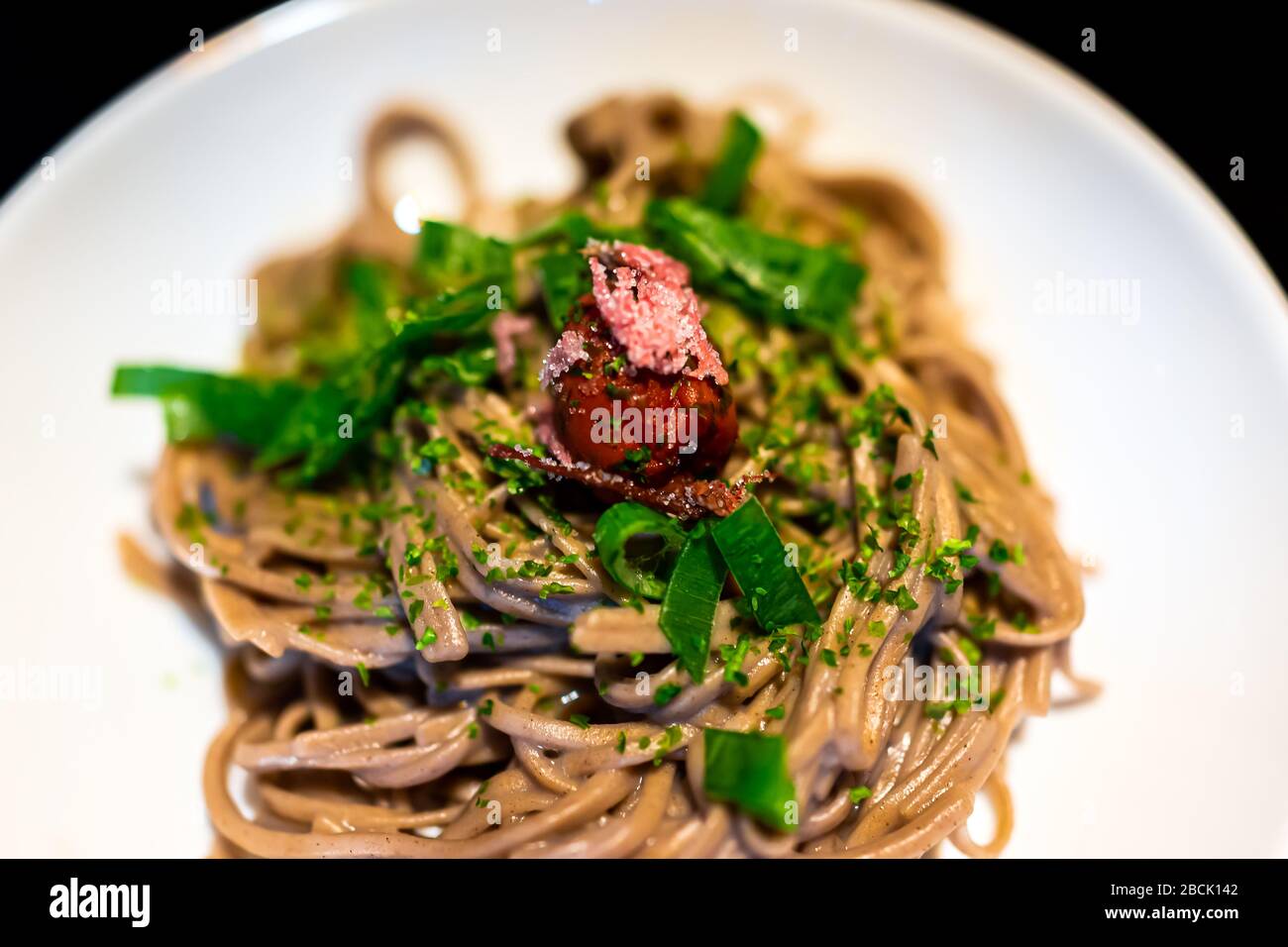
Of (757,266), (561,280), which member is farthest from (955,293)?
(561,280)

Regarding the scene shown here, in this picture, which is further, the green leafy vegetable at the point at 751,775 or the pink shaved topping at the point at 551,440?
the pink shaved topping at the point at 551,440

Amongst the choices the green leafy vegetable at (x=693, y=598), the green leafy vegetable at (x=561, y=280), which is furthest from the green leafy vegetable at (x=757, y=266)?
the green leafy vegetable at (x=693, y=598)

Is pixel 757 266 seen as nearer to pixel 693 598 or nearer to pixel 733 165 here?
pixel 733 165

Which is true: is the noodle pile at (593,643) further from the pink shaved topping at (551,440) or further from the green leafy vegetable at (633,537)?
the pink shaved topping at (551,440)

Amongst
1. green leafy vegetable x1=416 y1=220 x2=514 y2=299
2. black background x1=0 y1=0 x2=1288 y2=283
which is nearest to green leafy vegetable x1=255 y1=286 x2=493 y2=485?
green leafy vegetable x1=416 y1=220 x2=514 y2=299

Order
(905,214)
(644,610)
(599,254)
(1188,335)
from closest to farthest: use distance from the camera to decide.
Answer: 1. (644,610)
2. (599,254)
3. (1188,335)
4. (905,214)
